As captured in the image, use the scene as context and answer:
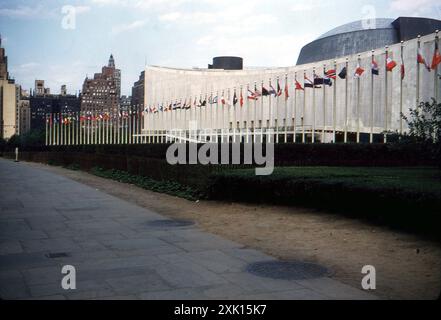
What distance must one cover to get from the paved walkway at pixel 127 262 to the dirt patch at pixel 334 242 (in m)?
0.55

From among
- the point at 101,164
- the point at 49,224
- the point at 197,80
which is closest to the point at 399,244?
the point at 49,224

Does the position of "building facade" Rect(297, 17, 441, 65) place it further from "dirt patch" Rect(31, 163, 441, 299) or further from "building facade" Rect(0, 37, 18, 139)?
"building facade" Rect(0, 37, 18, 139)

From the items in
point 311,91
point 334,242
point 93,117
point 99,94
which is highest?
point 99,94

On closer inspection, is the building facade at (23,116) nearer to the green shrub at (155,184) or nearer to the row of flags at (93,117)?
the row of flags at (93,117)

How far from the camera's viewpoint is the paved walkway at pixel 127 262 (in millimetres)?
5102

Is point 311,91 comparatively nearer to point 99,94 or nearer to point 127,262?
point 127,262

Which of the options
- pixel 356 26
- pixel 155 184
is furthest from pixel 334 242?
pixel 356 26

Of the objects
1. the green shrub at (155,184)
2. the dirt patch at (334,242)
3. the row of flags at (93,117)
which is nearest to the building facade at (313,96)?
the row of flags at (93,117)

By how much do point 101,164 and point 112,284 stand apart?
2334 cm

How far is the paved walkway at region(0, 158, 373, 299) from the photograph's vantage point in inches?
201

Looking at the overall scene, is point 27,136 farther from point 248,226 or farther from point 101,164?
point 248,226

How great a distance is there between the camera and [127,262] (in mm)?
6477

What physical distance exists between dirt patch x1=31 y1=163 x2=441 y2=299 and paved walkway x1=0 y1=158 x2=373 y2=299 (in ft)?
1.79

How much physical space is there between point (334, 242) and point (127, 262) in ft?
12.2
